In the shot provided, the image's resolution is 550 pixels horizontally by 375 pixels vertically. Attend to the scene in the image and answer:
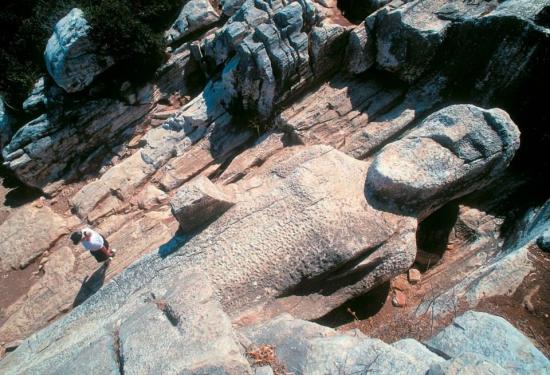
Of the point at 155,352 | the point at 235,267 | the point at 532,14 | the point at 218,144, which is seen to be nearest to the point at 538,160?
the point at 532,14

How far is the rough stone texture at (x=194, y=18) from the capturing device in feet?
34.7

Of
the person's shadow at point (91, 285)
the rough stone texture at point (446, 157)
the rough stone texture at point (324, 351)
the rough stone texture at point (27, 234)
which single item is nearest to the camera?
Answer: the rough stone texture at point (324, 351)

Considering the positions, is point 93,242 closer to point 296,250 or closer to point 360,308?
point 296,250

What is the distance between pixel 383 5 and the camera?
27.1ft

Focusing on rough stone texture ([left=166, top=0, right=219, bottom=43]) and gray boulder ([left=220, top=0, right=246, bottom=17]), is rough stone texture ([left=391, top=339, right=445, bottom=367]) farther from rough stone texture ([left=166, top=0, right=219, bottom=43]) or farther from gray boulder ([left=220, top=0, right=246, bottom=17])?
rough stone texture ([left=166, top=0, right=219, bottom=43])

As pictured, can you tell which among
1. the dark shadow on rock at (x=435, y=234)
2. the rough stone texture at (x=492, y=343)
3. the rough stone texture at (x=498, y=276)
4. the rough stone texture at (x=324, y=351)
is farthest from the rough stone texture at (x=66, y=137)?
the rough stone texture at (x=492, y=343)

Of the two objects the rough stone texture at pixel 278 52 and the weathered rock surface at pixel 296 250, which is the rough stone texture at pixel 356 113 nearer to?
the rough stone texture at pixel 278 52

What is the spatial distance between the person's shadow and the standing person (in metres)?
0.27

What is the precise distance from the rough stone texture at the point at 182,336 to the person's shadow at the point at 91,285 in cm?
339

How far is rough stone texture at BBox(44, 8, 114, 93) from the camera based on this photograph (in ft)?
31.5

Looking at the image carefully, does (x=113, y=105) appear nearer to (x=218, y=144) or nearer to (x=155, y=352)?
(x=218, y=144)

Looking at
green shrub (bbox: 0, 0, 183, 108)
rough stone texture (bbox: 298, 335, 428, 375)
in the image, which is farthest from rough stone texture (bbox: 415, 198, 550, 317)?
green shrub (bbox: 0, 0, 183, 108)

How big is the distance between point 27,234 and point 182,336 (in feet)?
25.4

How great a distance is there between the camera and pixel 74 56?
970 centimetres
